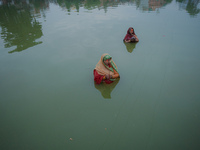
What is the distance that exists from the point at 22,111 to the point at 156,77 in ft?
13.8

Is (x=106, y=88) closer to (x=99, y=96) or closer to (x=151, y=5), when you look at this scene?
(x=99, y=96)

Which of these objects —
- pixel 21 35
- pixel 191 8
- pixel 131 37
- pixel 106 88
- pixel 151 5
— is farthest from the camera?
pixel 151 5

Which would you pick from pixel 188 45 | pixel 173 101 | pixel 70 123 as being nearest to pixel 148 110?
pixel 173 101

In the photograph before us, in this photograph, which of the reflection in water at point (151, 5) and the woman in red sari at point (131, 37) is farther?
the reflection in water at point (151, 5)

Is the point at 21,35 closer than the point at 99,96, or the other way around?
the point at 99,96

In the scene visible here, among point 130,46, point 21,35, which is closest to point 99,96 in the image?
point 130,46

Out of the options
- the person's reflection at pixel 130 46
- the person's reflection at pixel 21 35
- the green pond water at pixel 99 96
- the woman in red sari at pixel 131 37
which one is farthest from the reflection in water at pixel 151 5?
the person's reflection at pixel 21 35

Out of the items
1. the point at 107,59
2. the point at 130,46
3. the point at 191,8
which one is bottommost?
the point at 130,46

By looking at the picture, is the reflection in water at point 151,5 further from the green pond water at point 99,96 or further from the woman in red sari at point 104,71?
the woman in red sari at point 104,71

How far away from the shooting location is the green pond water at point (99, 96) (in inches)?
112

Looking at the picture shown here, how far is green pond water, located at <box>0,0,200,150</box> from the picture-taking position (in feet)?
9.31

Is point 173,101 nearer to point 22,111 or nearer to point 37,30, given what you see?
point 22,111

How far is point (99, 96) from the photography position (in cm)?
391

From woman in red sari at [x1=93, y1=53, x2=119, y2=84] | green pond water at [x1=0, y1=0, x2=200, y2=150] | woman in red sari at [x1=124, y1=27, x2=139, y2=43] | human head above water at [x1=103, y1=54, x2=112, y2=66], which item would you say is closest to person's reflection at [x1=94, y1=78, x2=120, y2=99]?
green pond water at [x1=0, y1=0, x2=200, y2=150]
